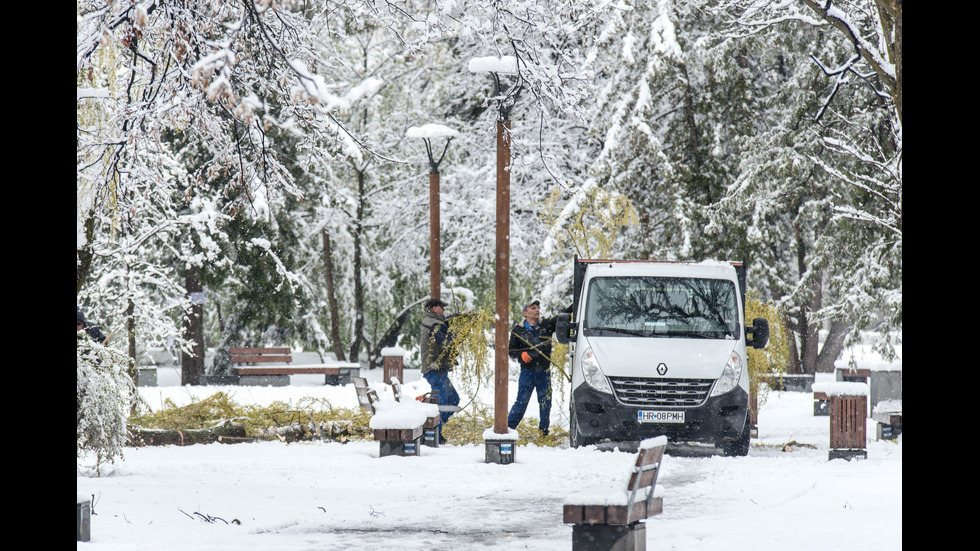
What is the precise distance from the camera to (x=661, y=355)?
39.1 ft

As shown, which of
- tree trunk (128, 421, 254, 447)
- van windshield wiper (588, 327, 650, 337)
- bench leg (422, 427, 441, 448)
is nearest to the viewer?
van windshield wiper (588, 327, 650, 337)

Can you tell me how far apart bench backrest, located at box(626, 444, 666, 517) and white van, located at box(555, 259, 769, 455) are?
17.2 feet

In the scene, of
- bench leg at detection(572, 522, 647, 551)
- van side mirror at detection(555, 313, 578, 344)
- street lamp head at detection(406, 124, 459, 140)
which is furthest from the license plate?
bench leg at detection(572, 522, 647, 551)

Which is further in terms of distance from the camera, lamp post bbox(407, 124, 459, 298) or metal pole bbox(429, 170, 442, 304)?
metal pole bbox(429, 170, 442, 304)

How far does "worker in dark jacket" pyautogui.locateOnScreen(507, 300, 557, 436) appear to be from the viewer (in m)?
13.8

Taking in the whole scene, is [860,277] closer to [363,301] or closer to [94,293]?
[94,293]

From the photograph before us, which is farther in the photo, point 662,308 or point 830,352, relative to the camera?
point 830,352

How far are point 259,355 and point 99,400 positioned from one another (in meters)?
16.7

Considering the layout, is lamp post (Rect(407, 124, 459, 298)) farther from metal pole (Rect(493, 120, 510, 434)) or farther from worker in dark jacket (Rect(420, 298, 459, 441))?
metal pole (Rect(493, 120, 510, 434))

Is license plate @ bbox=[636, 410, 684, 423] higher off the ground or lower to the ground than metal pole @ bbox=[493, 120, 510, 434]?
lower

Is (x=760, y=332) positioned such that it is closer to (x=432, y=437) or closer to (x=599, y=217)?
(x=432, y=437)

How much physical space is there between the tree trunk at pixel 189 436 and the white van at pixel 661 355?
4344mm

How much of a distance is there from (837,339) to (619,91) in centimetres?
802

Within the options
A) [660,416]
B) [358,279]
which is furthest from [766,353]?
[358,279]
